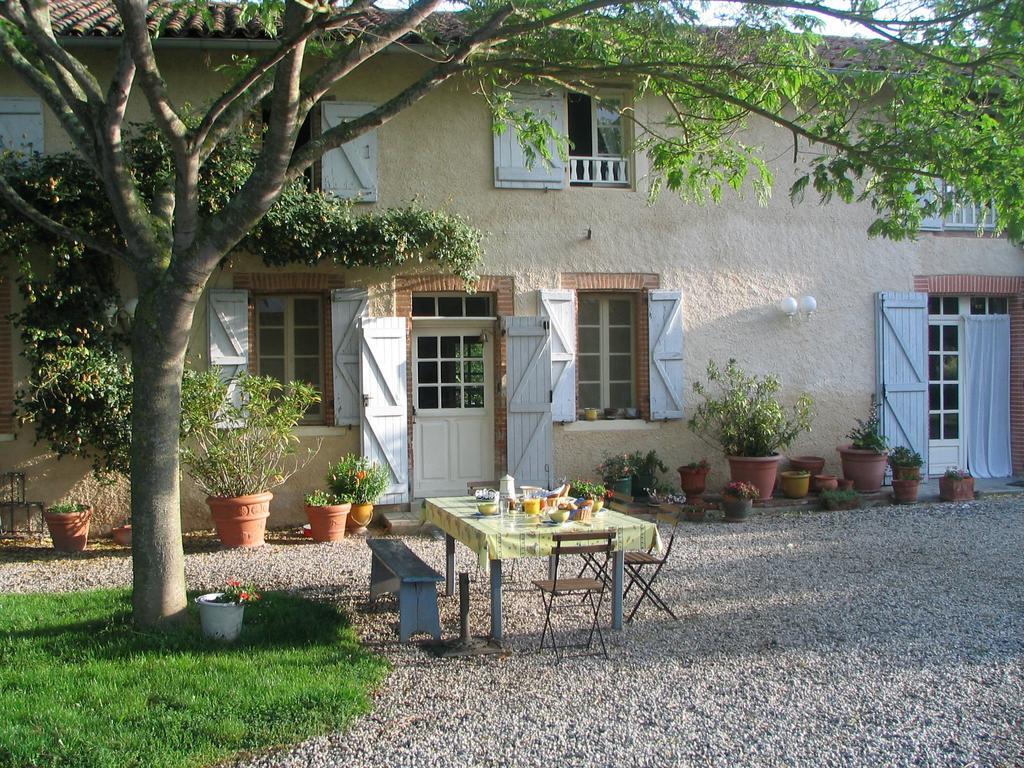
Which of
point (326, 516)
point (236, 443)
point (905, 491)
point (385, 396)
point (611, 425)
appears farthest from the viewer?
point (905, 491)

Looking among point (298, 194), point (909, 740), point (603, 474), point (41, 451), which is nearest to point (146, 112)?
point (298, 194)

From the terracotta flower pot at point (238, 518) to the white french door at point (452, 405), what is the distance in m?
1.86

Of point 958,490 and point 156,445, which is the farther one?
point 958,490

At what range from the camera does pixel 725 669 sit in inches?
188

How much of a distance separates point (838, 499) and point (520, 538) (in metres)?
5.80

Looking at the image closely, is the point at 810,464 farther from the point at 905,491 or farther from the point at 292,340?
the point at 292,340

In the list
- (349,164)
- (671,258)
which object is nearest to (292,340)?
(349,164)

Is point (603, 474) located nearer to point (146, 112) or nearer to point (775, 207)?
point (775, 207)

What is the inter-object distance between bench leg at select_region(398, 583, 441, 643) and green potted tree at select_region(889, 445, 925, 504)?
6631mm

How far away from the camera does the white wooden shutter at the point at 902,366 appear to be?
10.5 m

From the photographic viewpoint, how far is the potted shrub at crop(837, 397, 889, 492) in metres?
10.0

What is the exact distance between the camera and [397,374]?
9.11 meters

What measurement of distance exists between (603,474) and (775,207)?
3608 millimetres

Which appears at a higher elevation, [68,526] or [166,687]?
[68,526]
